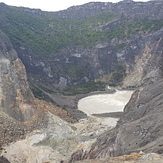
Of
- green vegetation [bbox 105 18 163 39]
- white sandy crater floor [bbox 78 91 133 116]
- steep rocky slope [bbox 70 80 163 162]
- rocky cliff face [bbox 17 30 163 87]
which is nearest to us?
steep rocky slope [bbox 70 80 163 162]

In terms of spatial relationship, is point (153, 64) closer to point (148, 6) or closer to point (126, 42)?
point (126, 42)

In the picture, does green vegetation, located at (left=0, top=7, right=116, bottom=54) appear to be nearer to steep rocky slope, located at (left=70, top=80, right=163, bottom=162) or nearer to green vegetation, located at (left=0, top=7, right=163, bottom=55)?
green vegetation, located at (left=0, top=7, right=163, bottom=55)

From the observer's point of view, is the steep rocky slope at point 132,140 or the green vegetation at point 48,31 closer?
the steep rocky slope at point 132,140

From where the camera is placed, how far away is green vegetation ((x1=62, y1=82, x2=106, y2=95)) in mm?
79412

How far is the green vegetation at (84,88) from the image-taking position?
3126 inches

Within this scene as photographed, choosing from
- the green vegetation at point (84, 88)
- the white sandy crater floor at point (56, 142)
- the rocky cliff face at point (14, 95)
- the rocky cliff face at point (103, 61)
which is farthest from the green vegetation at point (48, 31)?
the white sandy crater floor at point (56, 142)

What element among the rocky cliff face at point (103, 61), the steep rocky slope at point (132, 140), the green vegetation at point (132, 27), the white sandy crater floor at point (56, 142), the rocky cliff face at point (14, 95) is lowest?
the steep rocky slope at point (132, 140)

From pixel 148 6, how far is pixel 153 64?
4386cm

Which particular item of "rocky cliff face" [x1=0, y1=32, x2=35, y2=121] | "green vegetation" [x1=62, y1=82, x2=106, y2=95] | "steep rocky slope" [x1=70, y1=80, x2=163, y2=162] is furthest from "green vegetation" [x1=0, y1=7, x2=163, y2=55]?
"steep rocky slope" [x1=70, y1=80, x2=163, y2=162]

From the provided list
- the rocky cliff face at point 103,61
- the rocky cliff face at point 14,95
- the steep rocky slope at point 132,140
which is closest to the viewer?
the steep rocky slope at point 132,140

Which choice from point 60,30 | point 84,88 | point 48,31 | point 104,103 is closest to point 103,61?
point 84,88

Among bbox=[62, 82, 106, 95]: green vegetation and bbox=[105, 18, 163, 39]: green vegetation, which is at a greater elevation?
bbox=[105, 18, 163, 39]: green vegetation

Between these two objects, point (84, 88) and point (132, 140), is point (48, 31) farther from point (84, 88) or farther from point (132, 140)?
point (132, 140)

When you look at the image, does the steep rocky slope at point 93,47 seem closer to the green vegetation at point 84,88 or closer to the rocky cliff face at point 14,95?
the green vegetation at point 84,88
